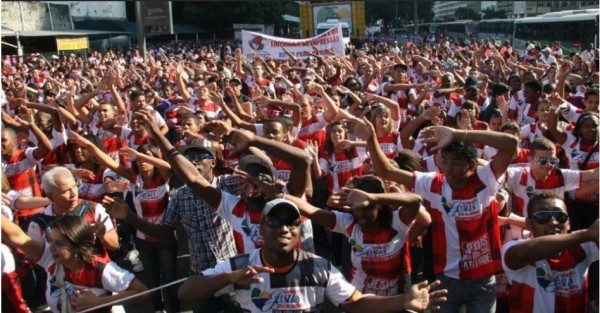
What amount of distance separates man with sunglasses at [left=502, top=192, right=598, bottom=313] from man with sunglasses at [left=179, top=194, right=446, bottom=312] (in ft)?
3.33

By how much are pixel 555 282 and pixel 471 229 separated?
24.1 inches

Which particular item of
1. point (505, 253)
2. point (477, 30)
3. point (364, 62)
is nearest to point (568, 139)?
point (505, 253)

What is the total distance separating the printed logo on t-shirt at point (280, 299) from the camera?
9.87 feet

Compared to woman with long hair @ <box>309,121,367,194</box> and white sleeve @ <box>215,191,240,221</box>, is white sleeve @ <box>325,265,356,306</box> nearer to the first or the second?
white sleeve @ <box>215,191,240,221</box>

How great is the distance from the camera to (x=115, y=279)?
3.31 meters

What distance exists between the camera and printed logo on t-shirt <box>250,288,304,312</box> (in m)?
3.01

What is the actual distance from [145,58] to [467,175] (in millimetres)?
16450

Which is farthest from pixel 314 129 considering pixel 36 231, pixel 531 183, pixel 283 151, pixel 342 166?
pixel 36 231

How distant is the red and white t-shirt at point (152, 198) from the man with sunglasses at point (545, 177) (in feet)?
9.54

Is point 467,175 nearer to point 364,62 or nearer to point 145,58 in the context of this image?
point 364,62

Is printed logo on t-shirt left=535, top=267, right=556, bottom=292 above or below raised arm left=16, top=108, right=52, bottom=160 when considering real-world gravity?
below

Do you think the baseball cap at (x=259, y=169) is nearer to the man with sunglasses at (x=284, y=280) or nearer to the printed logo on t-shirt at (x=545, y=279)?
the man with sunglasses at (x=284, y=280)

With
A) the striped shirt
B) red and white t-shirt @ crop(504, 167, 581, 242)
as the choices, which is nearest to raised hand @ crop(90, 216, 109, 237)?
the striped shirt

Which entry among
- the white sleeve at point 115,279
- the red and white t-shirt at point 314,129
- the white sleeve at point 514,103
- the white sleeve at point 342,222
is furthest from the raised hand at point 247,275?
the white sleeve at point 514,103
